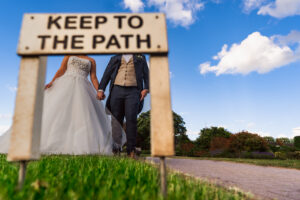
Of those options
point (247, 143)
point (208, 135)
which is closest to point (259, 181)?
point (247, 143)

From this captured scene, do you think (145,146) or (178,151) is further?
(145,146)

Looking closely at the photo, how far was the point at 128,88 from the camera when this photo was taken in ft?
13.8

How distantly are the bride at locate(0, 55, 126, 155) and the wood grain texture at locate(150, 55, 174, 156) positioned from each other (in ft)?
11.1

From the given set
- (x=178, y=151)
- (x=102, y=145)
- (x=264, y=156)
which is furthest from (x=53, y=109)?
(x=178, y=151)

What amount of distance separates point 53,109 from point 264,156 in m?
11.9

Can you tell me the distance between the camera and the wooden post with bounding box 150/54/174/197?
1.22 m

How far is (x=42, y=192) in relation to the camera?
129cm

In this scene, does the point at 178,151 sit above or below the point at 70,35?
below

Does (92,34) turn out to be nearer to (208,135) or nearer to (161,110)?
(161,110)

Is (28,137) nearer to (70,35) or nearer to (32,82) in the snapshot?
(32,82)

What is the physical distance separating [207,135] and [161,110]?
26.7 meters

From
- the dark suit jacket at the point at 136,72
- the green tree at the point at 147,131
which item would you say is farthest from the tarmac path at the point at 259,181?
the green tree at the point at 147,131

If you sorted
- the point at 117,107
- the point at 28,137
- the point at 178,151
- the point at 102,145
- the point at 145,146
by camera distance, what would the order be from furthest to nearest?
1. the point at 145,146
2. the point at 178,151
3. the point at 102,145
4. the point at 117,107
5. the point at 28,137

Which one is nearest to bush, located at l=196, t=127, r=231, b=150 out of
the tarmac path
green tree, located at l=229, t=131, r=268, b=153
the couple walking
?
green tree, located at l=229, t=131, r=268, b=153
